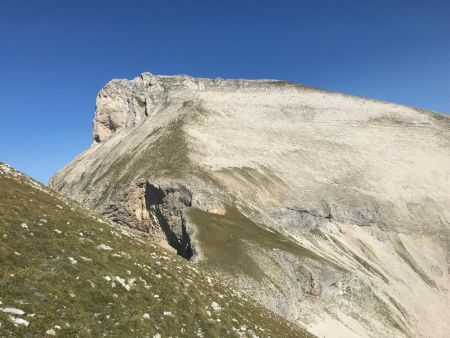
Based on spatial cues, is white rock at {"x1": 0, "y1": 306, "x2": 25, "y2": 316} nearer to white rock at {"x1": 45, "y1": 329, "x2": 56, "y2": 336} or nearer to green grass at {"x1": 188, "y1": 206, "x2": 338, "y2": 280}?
white rock at {"x1": 45, "y1": 329, "x2": 56, "y2": 336}

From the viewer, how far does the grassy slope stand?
55.1 feet

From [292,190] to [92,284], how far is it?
300ft

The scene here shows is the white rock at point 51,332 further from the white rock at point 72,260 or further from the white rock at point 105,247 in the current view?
the white rock at point 105,247

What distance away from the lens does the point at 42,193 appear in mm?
28672

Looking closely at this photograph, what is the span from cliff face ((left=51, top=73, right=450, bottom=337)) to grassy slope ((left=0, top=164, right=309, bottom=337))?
105 ft

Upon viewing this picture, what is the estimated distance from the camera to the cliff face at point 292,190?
6762 cm

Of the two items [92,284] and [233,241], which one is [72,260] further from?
[233,241]

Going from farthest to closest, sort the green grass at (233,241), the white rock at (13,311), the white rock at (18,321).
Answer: the green grass at (233,241) → the white rock at (13,311) → the white rock at (18,321)

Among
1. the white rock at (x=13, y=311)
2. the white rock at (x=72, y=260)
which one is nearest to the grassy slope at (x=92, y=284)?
the white rock at (x=72, y=260)

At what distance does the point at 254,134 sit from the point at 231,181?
38747 millimetres

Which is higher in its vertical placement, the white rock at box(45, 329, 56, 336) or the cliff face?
the cliff face

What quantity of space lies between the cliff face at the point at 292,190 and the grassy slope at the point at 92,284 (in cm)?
3192

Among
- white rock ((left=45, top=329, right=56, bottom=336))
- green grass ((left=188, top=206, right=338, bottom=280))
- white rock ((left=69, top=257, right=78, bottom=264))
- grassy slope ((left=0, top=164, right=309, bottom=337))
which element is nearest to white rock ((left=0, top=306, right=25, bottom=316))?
grassy slope ((left=0, top=164, right=309, bottom=337))

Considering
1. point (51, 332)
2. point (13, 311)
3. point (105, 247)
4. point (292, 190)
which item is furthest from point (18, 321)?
point (292, 190)
